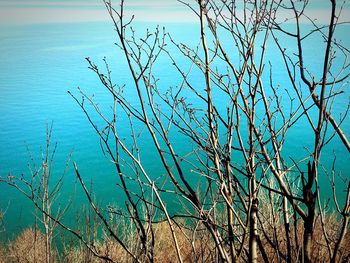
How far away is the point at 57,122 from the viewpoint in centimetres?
4541

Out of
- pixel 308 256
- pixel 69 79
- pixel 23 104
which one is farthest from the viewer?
pixel 69 79

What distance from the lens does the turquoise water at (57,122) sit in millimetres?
29469

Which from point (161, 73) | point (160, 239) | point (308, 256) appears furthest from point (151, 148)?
point (161, 73)

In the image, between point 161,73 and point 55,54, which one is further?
point 55,54

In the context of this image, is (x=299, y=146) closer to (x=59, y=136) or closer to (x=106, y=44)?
(x=59, y=136)

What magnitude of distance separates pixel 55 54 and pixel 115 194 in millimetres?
81984

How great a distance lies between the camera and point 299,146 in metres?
33.4

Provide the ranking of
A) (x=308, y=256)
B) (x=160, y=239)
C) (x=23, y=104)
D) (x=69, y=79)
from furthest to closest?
(x=69, y=79) < (x=23, y=104) < (x=160, y=239) < (x=308, y=256)

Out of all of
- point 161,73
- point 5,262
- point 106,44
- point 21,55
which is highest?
point 106,44

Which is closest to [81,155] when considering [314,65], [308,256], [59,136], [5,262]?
[59,136]

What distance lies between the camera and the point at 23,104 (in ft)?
173

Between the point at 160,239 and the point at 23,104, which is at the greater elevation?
the point at 23,104

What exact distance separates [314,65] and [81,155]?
49.7 metres

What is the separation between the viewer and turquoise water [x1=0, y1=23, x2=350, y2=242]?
96.7ft
